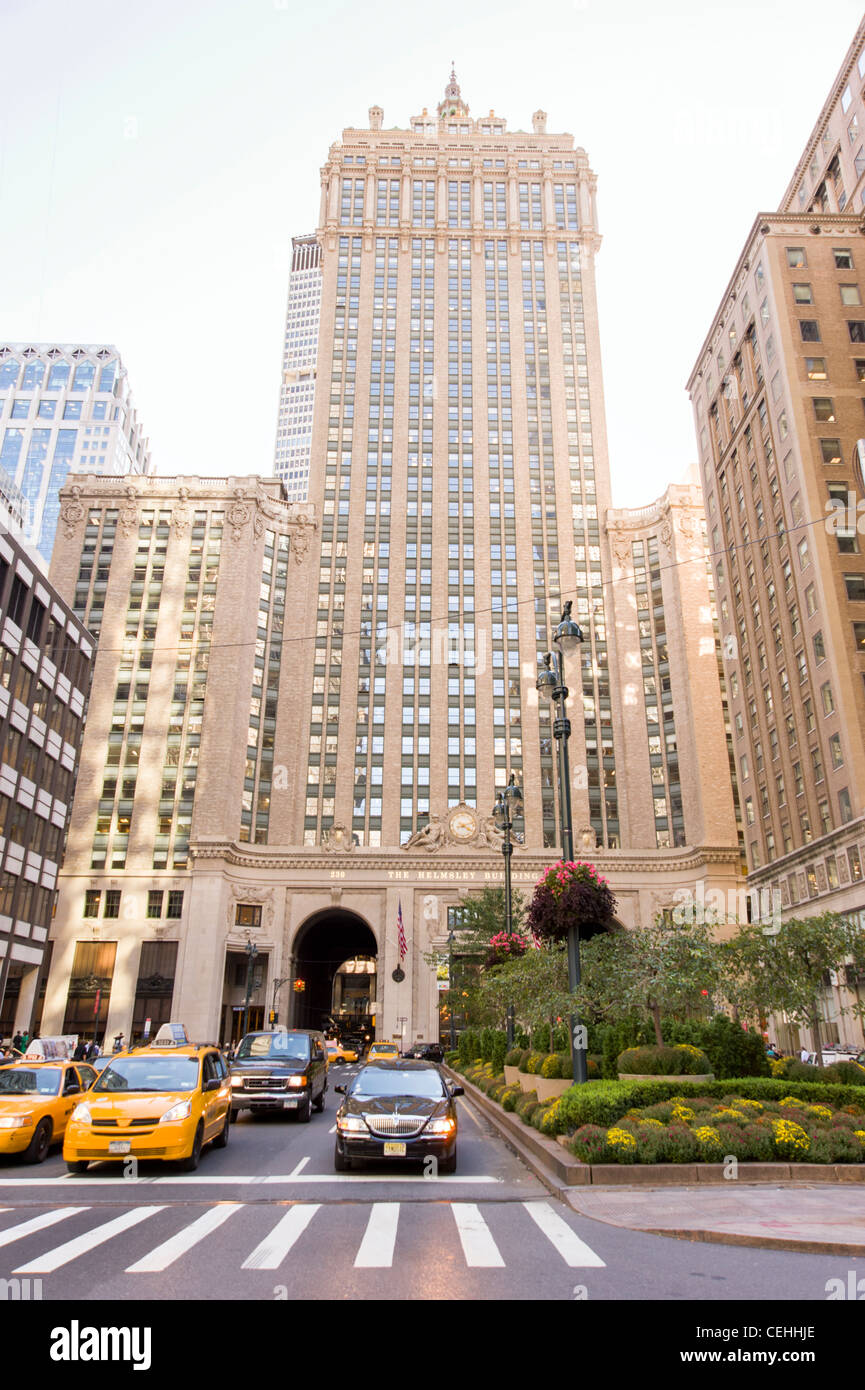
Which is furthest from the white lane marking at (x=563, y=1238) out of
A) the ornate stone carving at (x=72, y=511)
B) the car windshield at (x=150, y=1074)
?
the ornate stone carving at (x=72, y=511)

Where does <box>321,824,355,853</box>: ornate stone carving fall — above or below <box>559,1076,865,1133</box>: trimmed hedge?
above

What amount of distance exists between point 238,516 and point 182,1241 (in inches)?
2915

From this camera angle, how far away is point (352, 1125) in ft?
42.4

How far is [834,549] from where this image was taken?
4416 cm

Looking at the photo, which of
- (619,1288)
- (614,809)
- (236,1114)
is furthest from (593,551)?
(619,1288)

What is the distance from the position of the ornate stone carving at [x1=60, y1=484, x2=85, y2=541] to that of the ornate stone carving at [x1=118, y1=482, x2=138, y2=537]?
3.78 metres

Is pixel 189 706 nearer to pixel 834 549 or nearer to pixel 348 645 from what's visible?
pixel 348 645

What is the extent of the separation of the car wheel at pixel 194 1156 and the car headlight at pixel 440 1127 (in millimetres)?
3547

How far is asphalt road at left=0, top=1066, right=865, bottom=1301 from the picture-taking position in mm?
6469

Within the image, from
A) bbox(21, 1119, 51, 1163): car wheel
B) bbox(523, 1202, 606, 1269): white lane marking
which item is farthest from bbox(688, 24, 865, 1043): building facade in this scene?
bbox(21, 1119, 51, 1163): car wheel

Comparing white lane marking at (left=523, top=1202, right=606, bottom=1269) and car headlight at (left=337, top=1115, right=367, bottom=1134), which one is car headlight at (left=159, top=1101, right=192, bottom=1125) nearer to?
car headlight at (left=337, top=1115, right=367, bottom=1134)

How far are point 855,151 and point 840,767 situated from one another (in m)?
39.1

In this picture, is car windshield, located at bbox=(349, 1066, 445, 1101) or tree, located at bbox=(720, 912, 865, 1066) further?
tree, located at bbox=(720, 912, 865, 1066)

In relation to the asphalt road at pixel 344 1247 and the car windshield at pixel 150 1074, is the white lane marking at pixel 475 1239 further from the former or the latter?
the car windshield at pixel 150 1074
